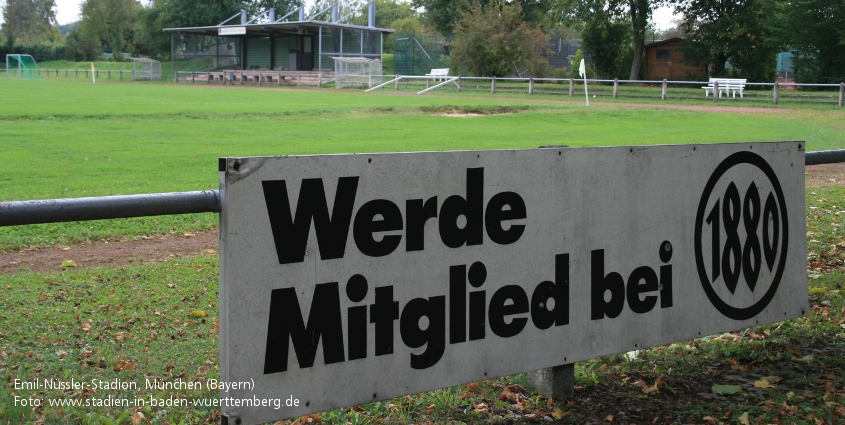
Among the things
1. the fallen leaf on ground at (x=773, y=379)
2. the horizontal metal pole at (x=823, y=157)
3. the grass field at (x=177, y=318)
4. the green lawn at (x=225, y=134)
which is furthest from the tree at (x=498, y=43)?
the fallen leaf on ground at (x=773, y=379)

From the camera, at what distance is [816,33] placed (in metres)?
49.2

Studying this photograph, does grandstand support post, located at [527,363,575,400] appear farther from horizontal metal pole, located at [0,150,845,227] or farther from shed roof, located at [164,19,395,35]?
shed roof, located at [164,19,395,35]

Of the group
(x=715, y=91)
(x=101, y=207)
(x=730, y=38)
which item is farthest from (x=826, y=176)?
(x=730, y=38)

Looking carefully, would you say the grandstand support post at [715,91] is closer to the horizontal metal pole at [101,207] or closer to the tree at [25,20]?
the horizontal metal pole at [101,207]

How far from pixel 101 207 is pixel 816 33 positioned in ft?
173

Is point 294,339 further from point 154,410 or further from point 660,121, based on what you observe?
point 660,121

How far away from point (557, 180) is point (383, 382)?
1189 mm

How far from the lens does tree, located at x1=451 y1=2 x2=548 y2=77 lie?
172 ft

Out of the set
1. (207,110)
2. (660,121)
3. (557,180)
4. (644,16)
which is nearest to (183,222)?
(557,180)

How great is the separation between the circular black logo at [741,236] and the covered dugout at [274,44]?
190 feet

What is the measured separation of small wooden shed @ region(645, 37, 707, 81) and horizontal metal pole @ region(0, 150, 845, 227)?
63.2 meters

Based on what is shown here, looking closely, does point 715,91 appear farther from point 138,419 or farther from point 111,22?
point 111,22

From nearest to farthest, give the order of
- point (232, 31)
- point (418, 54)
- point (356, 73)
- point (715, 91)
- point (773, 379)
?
point (773, 379)
point (715, 91)
point (356, 73)
point (418, 54)
point (232, 31)

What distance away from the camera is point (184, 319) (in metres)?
5.92
